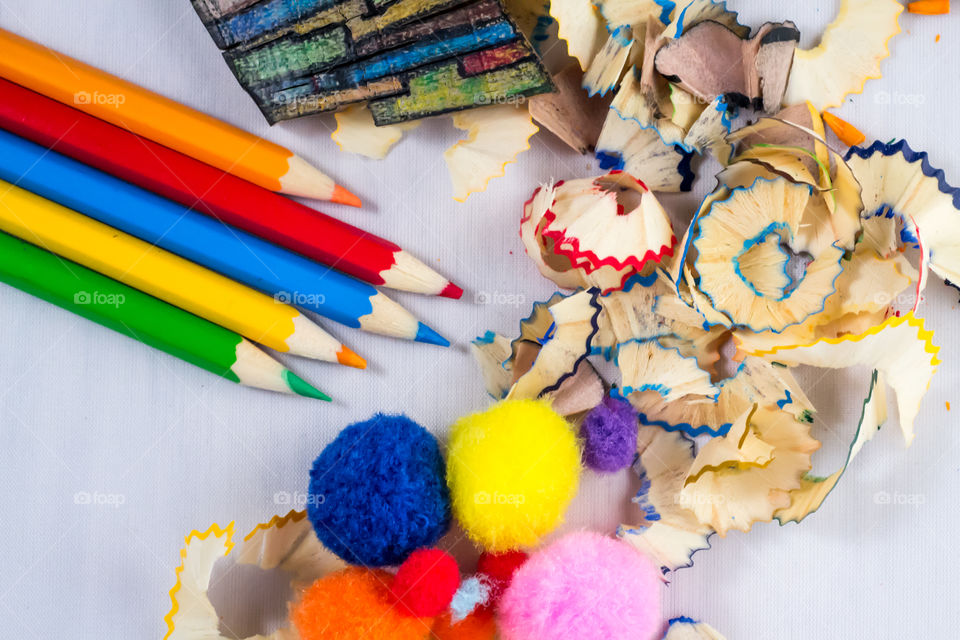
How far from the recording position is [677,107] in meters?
0.74

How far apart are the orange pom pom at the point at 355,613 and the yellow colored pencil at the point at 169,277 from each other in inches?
8.0

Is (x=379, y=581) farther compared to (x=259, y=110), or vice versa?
(x=259, y=110)

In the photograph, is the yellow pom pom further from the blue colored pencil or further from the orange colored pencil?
the orange colored pencil

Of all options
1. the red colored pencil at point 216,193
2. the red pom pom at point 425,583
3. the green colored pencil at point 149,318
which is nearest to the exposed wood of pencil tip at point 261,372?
the green colored pencil at point 149,318

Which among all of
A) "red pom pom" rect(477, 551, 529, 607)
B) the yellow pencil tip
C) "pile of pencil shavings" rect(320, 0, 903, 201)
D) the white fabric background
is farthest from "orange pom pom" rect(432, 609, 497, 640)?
"pile of pencil shavings" rect(320, 0, 903, 201)

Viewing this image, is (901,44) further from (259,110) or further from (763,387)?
(259,110)

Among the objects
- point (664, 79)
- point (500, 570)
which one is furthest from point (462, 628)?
point (664, 79)

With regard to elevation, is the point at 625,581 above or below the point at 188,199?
below

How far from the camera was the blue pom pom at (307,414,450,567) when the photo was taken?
65 cm

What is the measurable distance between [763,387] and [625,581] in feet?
0.72

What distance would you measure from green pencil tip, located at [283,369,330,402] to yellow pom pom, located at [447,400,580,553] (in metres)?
0.16

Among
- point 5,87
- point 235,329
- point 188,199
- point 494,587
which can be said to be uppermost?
point 5,87

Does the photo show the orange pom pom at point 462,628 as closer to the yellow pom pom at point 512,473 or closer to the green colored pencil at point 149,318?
the yellow pom pom at point 512,473

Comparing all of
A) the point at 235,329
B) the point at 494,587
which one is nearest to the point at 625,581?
the point at 494,587
